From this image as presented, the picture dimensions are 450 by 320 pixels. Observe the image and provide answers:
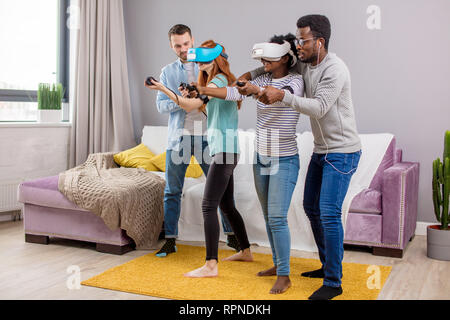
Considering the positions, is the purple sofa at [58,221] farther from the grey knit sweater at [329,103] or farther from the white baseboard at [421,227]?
the white baseboard at [421,227]

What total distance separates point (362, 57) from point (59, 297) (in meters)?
2.72

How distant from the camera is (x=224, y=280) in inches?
99.7

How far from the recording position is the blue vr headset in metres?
2.29

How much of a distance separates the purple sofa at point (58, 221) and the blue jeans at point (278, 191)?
3.68ft

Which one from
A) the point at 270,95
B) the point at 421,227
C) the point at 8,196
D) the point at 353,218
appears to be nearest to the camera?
the point at 270,95

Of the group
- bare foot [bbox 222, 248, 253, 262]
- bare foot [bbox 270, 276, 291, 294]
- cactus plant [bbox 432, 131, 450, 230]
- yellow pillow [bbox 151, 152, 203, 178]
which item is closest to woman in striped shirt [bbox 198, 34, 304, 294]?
bare foot [bbox 270, 276, 291, 294]

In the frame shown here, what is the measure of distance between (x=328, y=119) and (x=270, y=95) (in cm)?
33

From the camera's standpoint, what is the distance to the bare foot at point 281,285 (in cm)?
234

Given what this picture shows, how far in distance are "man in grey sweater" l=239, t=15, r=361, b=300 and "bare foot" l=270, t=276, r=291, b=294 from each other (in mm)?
148

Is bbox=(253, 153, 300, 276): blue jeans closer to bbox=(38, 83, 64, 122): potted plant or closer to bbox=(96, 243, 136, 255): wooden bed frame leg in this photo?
bbox=(96, 243, 136, 255): wooden bed frame leg

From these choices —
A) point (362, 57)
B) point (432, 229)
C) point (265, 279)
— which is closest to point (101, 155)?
point (265, 279)

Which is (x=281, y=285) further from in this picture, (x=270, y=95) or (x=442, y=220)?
(x=442, y=220)

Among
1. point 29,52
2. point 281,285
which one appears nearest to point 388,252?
point 281,285
